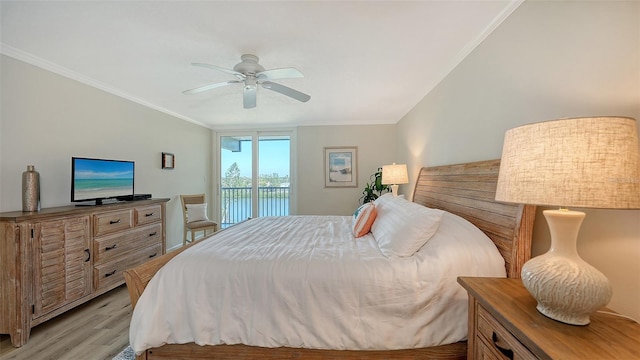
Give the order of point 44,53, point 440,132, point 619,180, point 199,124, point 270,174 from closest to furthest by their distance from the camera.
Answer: point 619,180, point 44,53, point 440,132, point 199,124, point 270,174

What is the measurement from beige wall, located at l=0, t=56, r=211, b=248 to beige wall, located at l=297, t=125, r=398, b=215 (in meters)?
2.38

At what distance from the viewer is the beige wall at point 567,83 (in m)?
0.96

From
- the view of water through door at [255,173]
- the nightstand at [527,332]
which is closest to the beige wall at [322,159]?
the view of water through door at [255,173]

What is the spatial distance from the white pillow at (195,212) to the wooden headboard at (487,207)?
12.0ft

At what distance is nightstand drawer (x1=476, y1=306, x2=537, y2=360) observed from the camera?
0.83 meters

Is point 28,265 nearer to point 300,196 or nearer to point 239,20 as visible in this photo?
point 239,20

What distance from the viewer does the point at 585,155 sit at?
74 cm

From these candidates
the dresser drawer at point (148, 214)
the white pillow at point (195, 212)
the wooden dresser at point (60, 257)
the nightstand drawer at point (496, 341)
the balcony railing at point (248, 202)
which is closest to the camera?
the nightstand drawer at point (496, 341)

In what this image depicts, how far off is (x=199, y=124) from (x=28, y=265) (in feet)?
11.5

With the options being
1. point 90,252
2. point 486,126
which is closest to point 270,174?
point 90,252

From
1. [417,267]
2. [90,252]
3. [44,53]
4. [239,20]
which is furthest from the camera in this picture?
[90,252]

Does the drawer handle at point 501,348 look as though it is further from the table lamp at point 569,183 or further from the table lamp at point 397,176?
the table lamp at point 397,176

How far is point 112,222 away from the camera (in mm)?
2586

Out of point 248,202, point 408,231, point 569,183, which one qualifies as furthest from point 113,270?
point 569,183
